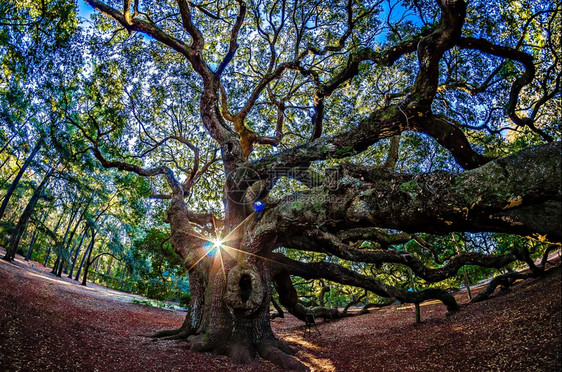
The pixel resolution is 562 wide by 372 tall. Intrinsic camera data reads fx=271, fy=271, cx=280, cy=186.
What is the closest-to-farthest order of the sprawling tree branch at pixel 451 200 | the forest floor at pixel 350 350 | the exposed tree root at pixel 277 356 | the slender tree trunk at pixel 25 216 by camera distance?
the sprawling tree branch at pixel 451 200
the forest floor at pixel 350 350
the exposed tree root at pixel 277 356
the slender tree trunk at pixel 25 216

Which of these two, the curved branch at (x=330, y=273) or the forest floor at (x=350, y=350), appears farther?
the curved branch at (x=330, y=273)

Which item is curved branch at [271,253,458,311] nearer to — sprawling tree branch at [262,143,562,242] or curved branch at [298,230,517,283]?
curved branch at [298,230,517,283]

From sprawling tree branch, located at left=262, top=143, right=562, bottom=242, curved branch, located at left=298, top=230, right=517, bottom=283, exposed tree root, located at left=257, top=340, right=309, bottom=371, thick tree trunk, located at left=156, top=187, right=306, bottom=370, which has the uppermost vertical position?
sprawling tree branch, located at left=262, top=143, right=562, bottom=242

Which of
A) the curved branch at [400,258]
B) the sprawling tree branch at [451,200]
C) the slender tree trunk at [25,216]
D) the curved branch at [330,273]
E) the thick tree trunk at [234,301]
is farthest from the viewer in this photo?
the slender tree trunk at [25,216]

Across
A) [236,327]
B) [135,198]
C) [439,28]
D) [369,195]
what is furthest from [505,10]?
[135,198]

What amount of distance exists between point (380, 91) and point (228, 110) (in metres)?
5.67

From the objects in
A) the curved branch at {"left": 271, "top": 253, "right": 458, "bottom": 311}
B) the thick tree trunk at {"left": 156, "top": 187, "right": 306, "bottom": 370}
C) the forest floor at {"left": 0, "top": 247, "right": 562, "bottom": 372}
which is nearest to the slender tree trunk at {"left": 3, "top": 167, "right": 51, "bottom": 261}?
the thick tree trunk at {"left": 156, "top": 187, "right": 306, "bottom": 370}

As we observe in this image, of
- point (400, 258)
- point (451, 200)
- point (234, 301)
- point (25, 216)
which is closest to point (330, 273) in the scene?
point (400, 258)

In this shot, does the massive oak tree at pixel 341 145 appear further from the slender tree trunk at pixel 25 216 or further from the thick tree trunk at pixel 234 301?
the slender tree trunk at pixel 25 216

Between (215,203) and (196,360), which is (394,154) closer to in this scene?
(196,360)

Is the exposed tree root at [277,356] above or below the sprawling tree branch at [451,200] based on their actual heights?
below

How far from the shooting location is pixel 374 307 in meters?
19.7

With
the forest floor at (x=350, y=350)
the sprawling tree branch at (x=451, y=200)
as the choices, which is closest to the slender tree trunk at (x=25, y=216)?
the forest floor at (x=350, y=350)

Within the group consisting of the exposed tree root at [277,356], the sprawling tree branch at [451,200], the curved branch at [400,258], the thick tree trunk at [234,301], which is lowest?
the exposed tree root at [277,356]
